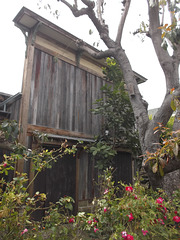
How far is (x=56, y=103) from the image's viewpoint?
6.19 m

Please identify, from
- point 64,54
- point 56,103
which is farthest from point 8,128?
Answer: point 64,54

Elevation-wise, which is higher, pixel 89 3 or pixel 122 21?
pixel 89 3

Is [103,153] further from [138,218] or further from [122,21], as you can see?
[122,21]

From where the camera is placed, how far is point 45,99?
5.94m

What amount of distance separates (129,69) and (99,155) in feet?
8.72

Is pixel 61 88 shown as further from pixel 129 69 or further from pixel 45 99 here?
pixel 129 69

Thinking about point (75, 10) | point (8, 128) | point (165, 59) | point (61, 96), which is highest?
point (75, 10)

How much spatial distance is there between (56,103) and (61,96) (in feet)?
1.11

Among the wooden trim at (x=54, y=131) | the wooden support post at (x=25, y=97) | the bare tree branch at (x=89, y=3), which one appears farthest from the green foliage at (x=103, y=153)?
the bare tree branch at (x=89, y=3)

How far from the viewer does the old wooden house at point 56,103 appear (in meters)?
5.52

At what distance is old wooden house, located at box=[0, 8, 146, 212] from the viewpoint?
5516 mm

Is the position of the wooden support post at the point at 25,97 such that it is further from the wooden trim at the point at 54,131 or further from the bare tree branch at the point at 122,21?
the bare tree branch at the point at 122,21

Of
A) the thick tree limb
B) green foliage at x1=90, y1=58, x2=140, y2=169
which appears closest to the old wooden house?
green foliage at x1=90, y1=58, x2=140, y2=169

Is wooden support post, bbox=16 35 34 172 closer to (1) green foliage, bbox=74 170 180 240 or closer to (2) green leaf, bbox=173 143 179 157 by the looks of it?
(1) green foliage, bbox=74 170 180 240
